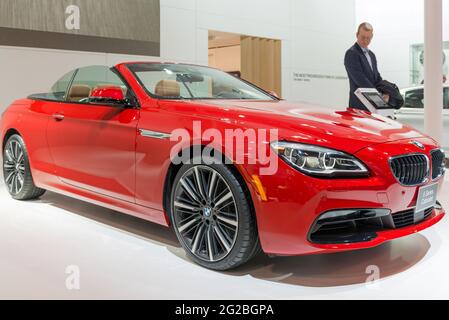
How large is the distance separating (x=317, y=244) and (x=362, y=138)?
0.55m

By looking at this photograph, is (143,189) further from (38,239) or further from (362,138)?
(362,138)

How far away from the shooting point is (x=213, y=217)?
2518mm

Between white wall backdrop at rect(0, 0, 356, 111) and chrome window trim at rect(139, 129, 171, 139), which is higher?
white wall backdrop at rect(0, 0, 356, 111)

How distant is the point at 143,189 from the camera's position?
2.84 meters

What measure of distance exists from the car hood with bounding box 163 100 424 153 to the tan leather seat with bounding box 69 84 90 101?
4.23 ft

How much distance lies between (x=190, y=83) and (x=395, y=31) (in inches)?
372

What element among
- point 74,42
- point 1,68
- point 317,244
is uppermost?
point 74,42

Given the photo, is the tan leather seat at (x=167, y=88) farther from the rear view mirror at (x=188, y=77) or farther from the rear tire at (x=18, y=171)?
the rear tire at (x=18, y=171)

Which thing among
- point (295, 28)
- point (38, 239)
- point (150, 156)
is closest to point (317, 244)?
point (150, 156)

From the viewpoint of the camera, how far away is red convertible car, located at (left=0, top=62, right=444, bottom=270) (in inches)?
87.7

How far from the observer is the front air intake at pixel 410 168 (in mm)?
2352

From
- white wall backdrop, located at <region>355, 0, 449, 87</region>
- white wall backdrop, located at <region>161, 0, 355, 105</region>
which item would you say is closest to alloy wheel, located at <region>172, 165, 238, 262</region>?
white wall backdrop, located at <region>161, 0, 355, 105</region>

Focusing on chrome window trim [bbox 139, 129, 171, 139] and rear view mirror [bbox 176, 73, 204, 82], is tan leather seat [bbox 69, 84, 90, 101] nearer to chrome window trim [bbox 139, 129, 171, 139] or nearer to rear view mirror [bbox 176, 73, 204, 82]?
rear view mirror [bbox 176, 73, 204, 82]
